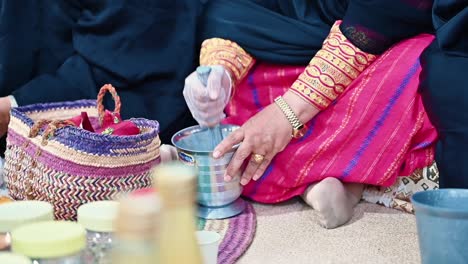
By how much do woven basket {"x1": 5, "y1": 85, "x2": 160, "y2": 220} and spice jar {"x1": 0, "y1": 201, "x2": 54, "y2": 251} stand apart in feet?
1.54

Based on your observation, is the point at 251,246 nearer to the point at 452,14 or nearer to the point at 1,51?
the point at 452,14

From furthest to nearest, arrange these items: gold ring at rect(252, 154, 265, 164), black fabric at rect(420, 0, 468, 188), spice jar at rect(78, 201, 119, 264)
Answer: gold ring at rect(252, 154, 265, 164)
black fabric at rect(420, 0, 468, 188)
spice jar at rect(78, 201, 119, 264)

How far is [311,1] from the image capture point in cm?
163

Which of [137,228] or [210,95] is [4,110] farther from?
[137,228]

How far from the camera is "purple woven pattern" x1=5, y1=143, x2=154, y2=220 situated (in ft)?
4.44

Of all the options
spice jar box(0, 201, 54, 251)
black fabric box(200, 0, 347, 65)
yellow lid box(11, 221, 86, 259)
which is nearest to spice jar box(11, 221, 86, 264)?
yellow lid box(11, 221, 86, 259)

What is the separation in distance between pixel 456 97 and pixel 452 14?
150 millimetres

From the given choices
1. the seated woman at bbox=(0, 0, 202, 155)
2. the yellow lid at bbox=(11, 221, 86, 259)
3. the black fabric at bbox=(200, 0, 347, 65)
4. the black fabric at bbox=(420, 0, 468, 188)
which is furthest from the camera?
the seated woman at bbox=(0, 0, 202, 155)

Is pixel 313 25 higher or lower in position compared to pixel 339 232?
higher

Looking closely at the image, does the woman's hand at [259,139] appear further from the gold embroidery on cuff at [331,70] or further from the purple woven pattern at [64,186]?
the purple woven pattern at [64,186]

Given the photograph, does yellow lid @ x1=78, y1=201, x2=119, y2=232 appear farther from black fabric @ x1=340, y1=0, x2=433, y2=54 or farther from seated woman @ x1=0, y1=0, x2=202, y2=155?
seated woman @ x1=0, y1=0, x2=202, y2=155

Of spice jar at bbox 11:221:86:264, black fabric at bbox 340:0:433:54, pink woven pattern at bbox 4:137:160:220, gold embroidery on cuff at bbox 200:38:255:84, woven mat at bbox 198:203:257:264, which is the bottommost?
woven mat at bbox 198:203:257:264

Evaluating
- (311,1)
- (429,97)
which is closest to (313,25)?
(311,1)

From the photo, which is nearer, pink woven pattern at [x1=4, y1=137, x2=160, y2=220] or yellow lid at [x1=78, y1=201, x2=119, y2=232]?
yellow lid at [x1=78, y1=201, x2=119, y2=232]
